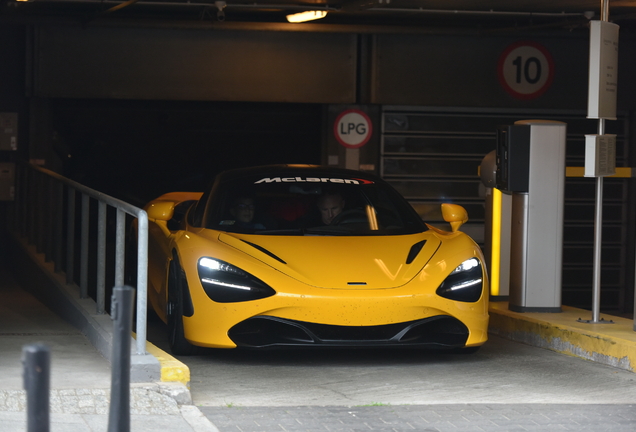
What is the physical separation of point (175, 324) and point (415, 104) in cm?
814

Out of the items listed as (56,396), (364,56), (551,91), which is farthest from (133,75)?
(56,396)

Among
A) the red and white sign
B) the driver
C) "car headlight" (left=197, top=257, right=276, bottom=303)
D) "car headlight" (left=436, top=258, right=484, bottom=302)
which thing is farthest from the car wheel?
the red and white sign

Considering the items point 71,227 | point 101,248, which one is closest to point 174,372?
point 101,248

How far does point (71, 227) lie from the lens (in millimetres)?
8273

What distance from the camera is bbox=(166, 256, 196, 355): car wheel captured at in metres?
6.84

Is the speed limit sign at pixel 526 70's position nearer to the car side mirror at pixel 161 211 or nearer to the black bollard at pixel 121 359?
the car side mirror at pixel 161 211

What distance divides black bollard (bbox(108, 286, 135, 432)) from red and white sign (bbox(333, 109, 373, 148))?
10705mm

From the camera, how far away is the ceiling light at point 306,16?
12125 millimetres

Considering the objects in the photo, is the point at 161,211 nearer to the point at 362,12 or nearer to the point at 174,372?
the point at 174,372

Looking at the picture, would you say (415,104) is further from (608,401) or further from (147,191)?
(608,401)

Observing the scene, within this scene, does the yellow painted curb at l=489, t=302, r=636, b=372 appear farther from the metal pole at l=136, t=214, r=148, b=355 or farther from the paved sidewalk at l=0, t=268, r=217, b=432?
the metal pole at l=136, t=214, r=148, b=355

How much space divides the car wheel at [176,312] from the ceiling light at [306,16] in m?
5.67

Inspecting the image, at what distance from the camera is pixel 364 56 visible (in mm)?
14148

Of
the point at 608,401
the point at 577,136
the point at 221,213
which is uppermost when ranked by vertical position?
the point at 577,136
